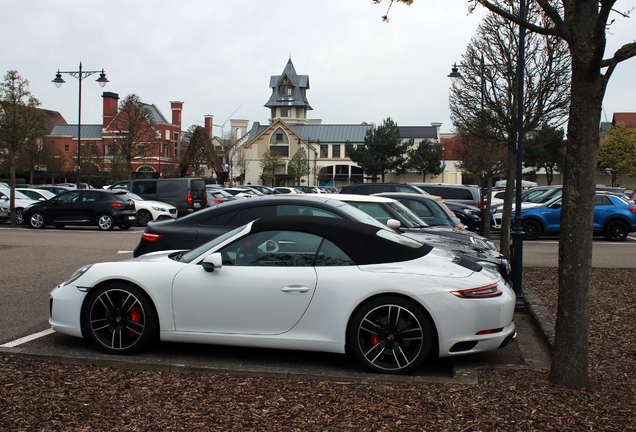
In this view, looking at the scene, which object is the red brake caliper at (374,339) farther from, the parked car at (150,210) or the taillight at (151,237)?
the parked car at (150,210)

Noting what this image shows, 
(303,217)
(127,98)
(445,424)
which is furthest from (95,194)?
(127,98)

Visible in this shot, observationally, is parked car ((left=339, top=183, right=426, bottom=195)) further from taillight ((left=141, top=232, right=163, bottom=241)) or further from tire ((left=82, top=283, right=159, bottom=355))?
tire ((left=82, top=283, right=159, bottom=355))

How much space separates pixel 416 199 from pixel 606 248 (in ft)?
24.7

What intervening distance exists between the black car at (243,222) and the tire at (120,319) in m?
2.06

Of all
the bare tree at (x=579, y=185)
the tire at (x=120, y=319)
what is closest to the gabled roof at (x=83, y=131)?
the tire at (x=120, y=319)

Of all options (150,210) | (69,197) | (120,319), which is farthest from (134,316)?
(150,210)

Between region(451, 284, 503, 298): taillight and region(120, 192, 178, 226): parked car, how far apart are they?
19.6 m

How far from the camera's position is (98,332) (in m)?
5.29

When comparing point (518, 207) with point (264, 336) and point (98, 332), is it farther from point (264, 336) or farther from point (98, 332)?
point (98, 332)

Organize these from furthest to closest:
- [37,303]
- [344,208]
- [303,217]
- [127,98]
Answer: [127,98]
[37,303]
[344,208]
[303,217]

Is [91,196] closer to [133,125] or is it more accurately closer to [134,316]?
[134,316]

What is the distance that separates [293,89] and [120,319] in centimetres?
9184

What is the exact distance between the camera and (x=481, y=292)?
4684mm

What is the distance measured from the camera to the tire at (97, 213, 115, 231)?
20.8m
